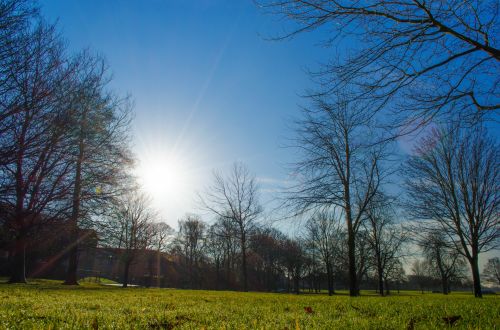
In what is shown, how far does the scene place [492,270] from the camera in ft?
268

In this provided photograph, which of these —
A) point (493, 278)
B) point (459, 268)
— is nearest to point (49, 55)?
point (459, 268)

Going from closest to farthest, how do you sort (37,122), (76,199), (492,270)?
1. (37,122)
2. (76,199)
3. (492,270)

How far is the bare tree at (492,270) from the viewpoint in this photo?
78.8 metres

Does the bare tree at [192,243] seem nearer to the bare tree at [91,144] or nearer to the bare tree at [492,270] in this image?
the bare tree at [91,144]

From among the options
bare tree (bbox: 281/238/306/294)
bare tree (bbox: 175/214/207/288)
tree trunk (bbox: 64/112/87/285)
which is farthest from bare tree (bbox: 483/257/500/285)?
tree trunk (bbox: 64/112/87/285)

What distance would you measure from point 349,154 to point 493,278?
95.4 meters

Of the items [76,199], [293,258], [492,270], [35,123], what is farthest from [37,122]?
[492,270]

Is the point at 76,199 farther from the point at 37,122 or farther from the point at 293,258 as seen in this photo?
the point at 293,258

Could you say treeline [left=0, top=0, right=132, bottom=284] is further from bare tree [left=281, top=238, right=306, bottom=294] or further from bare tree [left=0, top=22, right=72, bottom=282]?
bare tree [left=281, top=238, right=306, bottom=294]

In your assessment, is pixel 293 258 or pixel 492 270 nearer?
pixel 293 258

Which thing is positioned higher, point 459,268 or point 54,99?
point 54,99

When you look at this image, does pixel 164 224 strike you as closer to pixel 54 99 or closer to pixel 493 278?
pixel 54 99

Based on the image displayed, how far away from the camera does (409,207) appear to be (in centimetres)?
1862

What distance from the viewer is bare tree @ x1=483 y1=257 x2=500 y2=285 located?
78750 mm
